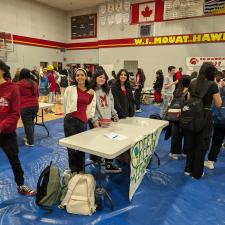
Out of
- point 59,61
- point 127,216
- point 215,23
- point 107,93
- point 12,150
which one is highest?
point 215,23

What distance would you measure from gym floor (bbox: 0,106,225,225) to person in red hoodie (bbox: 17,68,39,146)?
58 centimetres

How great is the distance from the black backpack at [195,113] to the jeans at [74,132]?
133 centimetres

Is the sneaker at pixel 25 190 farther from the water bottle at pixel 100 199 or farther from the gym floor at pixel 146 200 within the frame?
the water bottle at pixel 100 199

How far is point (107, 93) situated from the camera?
2941 mm

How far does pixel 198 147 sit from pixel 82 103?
161cm

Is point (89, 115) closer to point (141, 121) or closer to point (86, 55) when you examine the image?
point (141, 121)

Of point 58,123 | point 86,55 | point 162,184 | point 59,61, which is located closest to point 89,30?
point 86,55

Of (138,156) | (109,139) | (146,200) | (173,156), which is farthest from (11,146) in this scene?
(173,156)

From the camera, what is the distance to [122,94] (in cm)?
335

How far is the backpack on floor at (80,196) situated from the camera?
7.13 ft

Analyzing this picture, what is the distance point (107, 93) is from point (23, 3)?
10.6m

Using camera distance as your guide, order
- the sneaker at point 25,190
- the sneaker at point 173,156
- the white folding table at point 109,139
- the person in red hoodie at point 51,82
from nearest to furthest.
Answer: the white folding table at point 109,139, the sneaker at point 25,190, the sneaker at point 173,156, the person in red hoodie at point 51,82

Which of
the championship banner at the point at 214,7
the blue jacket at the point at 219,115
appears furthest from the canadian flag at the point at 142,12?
the blue jacket at the point at 219,115

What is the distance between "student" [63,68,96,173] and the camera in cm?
255
